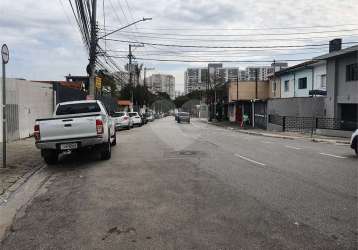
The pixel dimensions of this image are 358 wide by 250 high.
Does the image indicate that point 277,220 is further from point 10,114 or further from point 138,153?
point 10,114

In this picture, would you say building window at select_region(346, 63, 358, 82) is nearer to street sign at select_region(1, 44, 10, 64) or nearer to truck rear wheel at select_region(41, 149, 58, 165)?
truck rear wheel at select_region(41, 149, 58, 165)

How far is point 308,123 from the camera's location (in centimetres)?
3494

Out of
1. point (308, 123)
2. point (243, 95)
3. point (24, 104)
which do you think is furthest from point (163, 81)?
point (24, 104)

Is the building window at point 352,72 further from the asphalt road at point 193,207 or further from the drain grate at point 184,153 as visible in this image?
the asphalt road at point 193,207

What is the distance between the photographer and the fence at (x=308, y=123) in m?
30.0

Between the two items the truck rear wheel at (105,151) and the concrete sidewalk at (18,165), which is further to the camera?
the truck rear wheel at (105,151)

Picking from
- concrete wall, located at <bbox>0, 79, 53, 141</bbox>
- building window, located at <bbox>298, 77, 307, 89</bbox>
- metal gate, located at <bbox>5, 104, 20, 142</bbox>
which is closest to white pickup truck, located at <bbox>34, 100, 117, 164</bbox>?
metal gate, located at <bbox>5, 104, 20, 142</bbox>

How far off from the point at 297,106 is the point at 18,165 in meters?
29.1

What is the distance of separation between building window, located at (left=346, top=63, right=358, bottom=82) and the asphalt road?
1858 centimetres

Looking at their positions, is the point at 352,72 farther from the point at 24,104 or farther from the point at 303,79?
the point at 24,104

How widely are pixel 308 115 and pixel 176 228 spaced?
32.0 m

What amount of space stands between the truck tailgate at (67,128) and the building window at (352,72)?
2190 centimetres

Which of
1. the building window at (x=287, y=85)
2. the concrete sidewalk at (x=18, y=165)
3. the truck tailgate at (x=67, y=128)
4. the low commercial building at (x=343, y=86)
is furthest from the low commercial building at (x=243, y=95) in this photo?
the truck tailgate at (x=67, y=128)

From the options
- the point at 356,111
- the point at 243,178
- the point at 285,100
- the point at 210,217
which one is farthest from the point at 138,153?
the point at 285,100
